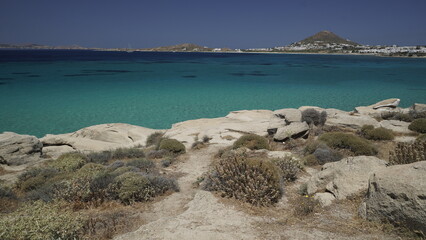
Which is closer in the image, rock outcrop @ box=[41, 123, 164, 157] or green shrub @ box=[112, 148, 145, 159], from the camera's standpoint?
green shrub @ box=[112, 148, 145, 159]

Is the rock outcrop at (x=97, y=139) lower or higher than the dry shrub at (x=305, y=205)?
lower

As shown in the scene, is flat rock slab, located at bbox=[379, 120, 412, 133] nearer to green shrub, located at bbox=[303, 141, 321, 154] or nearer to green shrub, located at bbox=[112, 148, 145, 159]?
green shrub, located at bbox=[303, 141, 321, 154]

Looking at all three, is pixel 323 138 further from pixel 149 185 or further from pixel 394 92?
pixel 394 92

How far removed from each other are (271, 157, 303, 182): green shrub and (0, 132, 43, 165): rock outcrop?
13.0 metres

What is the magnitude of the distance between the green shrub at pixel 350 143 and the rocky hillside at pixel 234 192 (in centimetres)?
4

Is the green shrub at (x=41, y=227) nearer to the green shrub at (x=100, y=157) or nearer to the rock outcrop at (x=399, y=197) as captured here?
the rock outcrop at (x=399, y=197)

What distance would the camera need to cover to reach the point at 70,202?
7789 millimetres

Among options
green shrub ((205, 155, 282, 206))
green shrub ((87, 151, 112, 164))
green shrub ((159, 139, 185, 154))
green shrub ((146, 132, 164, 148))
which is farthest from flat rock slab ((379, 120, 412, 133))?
green shrub ((87, 151, 112, 164))

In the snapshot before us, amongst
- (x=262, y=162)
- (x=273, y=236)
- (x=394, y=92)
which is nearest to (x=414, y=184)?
(x=273, y=236)

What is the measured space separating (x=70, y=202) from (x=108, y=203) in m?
1.10

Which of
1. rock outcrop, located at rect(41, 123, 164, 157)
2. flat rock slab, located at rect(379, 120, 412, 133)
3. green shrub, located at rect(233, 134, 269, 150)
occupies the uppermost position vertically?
flat rock slab, located at rect(379, 120, 412, 133)

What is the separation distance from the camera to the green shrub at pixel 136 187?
7877 millimetres

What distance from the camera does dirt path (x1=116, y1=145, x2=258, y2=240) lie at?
5332 mm

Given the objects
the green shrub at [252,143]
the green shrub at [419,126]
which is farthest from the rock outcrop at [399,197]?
the green shrub at [419,126]
